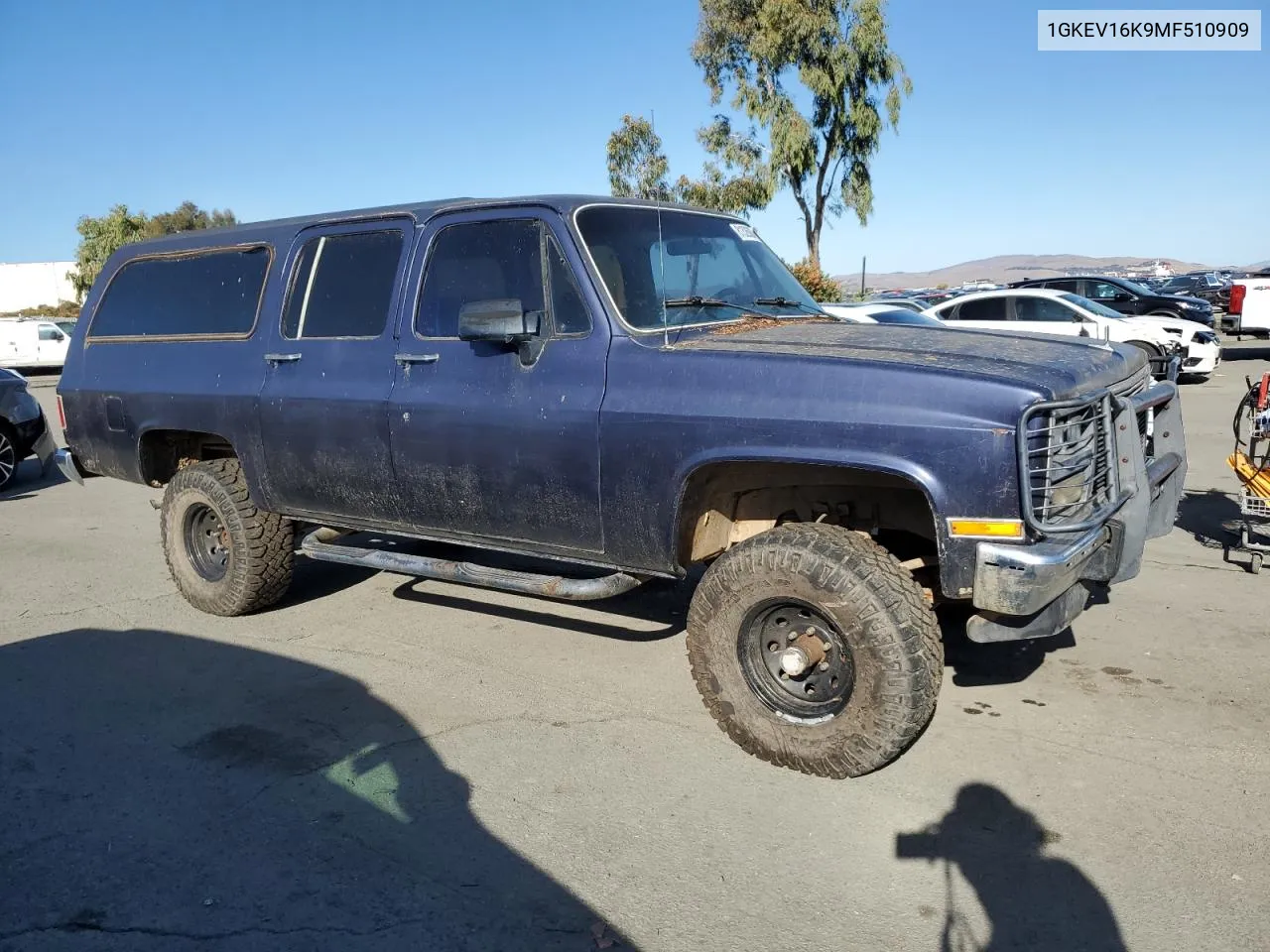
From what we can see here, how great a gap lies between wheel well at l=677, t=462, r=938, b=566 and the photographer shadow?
1.03m

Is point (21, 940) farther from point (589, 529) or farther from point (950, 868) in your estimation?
point (950, 868)

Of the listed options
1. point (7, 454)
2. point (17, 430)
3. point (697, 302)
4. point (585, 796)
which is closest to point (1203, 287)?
point (17, 430)

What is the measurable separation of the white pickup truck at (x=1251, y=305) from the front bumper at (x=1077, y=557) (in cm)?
2055

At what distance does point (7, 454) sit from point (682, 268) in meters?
9.43

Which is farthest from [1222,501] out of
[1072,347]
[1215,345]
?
[1215,345]

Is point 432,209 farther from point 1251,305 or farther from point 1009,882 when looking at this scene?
point 1251,305

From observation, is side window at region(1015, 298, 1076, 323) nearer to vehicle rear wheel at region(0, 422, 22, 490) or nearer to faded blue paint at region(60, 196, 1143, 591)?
faded blue paint at region(60, 196, 1143, 591)

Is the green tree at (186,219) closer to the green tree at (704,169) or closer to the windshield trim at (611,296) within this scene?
the green tree at (704,169)

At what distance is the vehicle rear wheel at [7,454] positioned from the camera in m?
11.0

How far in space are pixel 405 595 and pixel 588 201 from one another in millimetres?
2926

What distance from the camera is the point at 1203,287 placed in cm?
4428

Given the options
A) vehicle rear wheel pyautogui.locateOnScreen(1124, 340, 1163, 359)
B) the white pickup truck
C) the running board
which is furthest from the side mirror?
the white pickup truck

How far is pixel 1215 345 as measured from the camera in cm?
1767

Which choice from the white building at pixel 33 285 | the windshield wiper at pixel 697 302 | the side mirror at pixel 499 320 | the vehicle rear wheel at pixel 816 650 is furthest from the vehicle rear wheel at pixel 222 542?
the white building at pixel 33 285
